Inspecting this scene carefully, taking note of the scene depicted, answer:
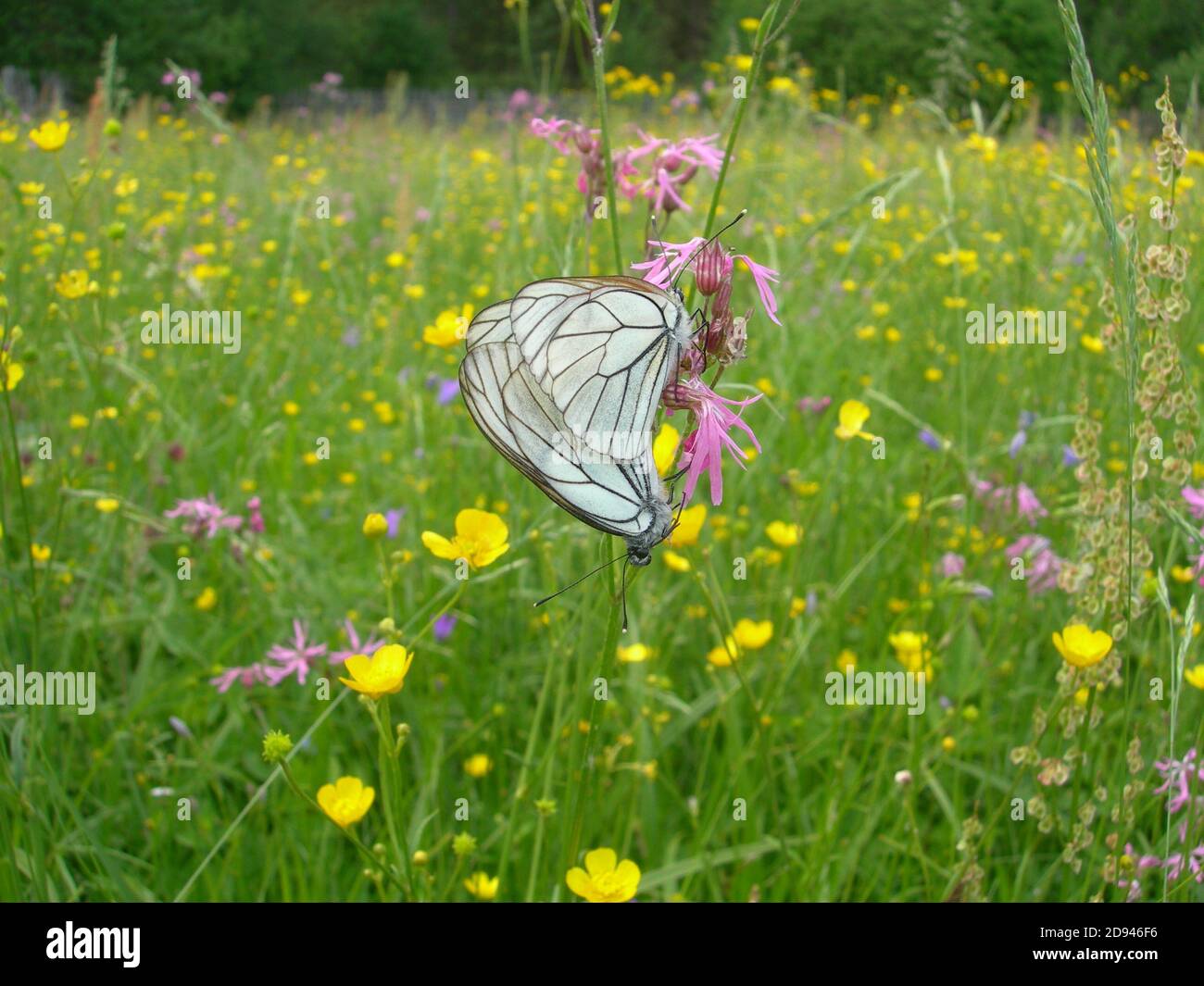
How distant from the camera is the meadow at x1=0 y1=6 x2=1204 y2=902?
1.08 meters

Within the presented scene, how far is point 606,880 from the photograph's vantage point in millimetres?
931

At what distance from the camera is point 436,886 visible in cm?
117

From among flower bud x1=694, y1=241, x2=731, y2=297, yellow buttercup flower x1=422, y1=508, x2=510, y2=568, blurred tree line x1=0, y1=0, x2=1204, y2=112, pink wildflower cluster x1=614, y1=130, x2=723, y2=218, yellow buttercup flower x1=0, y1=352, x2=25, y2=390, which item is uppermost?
blurred tree line x1=0, y1=0, x2=1204, y2=112

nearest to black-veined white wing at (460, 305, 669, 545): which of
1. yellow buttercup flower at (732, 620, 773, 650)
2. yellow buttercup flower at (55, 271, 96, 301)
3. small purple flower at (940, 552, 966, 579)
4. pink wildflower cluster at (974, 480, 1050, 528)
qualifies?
yellow buttercup flower at (732, 620, 773, 650)

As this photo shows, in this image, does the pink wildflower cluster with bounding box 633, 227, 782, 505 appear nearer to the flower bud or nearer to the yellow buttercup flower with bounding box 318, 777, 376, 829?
the flower bud

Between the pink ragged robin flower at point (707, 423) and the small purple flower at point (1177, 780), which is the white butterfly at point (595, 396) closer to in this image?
the pink ragged robin flower at point (707, 423)

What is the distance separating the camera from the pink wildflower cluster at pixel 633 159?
46.9 inches

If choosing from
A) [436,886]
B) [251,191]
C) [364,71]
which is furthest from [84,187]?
[364,71]

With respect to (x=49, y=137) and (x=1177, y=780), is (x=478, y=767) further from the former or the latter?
(x=49, y=137)

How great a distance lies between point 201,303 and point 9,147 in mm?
1200

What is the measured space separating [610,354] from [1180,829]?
0.92m

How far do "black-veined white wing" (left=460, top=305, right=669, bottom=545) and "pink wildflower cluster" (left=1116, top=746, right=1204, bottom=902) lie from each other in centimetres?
62

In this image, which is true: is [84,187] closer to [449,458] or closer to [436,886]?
[449,458]

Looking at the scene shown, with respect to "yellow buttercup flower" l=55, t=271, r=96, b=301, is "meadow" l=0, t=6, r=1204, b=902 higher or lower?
lower
